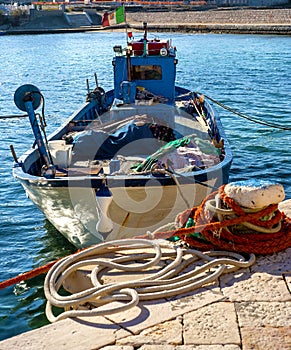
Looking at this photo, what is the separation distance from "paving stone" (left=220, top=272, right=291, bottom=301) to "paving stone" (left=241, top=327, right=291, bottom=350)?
1.41 feet

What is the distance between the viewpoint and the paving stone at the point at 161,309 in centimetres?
419

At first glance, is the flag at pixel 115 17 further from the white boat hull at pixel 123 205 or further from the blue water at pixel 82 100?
the white boat hull at pixel 123 205

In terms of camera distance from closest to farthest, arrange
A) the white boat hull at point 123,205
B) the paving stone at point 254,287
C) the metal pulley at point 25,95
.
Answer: the paving stone at point 254,287
the white boat hull at point 123,205
the metal pulley at point 25,95

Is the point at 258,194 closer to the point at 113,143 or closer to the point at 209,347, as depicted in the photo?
the point at 209,347

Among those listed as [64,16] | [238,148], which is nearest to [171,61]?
[238,148]

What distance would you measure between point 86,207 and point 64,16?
8108 centimetres

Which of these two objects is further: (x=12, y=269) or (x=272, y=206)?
(x=12, y=269)

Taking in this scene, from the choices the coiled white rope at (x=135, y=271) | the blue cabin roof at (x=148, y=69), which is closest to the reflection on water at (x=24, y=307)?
the coiled white rope at (x=135, y=271)

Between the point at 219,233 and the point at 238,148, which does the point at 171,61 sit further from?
the point at 219,233

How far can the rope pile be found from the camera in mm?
5070

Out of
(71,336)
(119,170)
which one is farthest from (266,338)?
(119,170)

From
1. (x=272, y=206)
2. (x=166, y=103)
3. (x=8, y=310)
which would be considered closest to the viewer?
(x=272, y=206)

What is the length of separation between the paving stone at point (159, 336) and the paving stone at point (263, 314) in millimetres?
498

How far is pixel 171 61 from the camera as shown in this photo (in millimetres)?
12867
